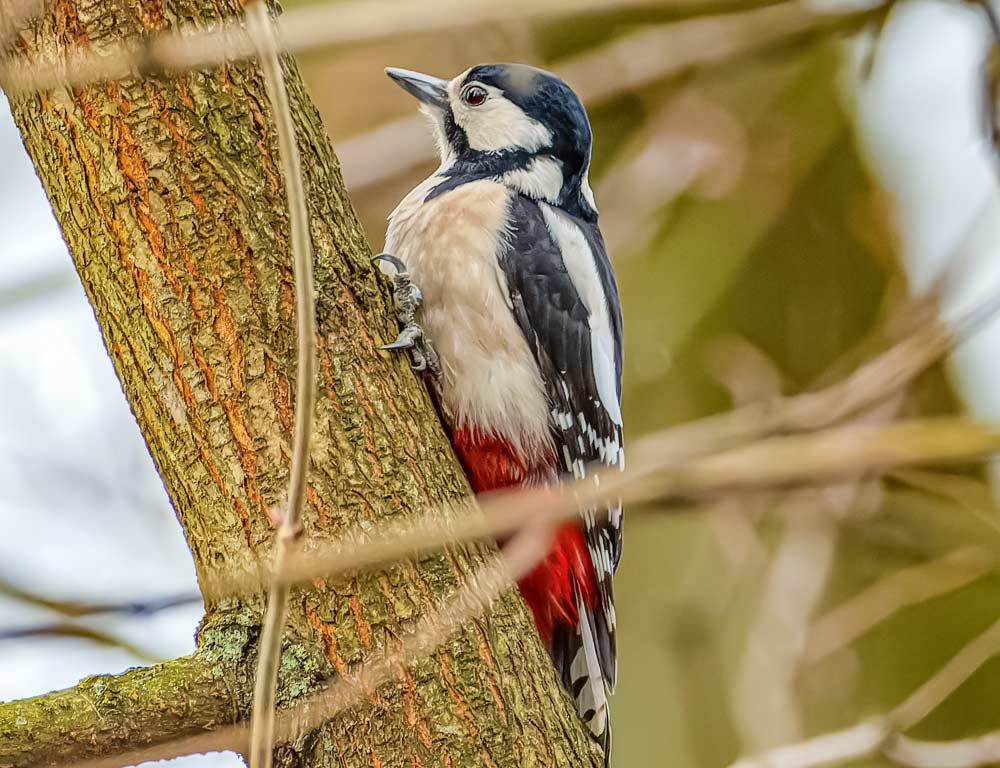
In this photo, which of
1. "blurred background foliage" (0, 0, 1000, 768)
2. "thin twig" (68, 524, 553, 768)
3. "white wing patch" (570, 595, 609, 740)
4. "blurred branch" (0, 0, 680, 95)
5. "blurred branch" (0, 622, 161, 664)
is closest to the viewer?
"blurred branch" (0, 0, 680, 95)

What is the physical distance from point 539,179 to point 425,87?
22.0 inches

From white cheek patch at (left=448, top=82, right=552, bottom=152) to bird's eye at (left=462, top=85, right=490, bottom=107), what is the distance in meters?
0.01

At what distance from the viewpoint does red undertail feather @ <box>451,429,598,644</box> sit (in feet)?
9.71

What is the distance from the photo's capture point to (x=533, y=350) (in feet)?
10.1

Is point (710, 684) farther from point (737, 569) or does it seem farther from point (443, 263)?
point (443, 263)

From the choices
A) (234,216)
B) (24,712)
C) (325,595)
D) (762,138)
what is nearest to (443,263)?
(234,216)

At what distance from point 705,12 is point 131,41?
218 cm

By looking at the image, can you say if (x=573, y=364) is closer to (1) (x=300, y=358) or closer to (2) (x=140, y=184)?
(2) (x=140, y=184)

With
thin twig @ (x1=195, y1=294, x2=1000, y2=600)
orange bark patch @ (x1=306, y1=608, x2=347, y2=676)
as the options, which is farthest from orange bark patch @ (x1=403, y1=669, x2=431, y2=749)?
thin twig @ (x1=195, y1=294, x2=1000, y2=600)

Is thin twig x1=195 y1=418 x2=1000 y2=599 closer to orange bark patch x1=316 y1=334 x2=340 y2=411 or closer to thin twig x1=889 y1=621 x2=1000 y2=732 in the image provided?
thin twig x1=889 y1=621 x2=1000 y2=732

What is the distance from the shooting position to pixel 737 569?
3691 millimetres

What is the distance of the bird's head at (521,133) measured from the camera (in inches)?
136

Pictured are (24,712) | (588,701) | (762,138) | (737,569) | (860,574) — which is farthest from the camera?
(762,138)

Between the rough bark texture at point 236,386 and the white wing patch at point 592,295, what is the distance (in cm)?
119
